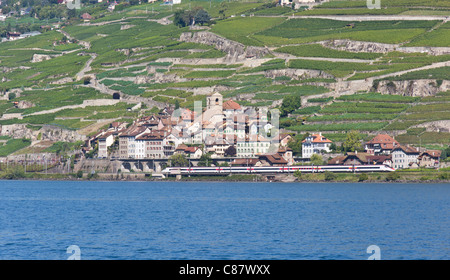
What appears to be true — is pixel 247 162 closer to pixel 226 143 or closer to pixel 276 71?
pixel 226 143

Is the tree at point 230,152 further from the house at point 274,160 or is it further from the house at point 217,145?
the house at point 274,160

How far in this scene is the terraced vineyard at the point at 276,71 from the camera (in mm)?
103812

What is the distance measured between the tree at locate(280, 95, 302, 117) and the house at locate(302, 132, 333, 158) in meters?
9.42

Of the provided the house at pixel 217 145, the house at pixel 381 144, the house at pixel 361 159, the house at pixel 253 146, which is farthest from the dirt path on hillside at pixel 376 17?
the house at pixel 361 159

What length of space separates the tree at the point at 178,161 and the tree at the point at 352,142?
21359 mm

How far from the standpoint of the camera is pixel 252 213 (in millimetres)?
54781

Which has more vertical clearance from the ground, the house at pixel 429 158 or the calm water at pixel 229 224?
the house at pixel 429 158

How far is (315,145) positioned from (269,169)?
21.5 ft

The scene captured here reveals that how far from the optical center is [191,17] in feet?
517

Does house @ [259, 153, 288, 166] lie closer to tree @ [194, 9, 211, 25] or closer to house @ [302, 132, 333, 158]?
house @ [302, 132, 333, 158]

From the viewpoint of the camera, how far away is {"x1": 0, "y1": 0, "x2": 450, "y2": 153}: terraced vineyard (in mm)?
103812

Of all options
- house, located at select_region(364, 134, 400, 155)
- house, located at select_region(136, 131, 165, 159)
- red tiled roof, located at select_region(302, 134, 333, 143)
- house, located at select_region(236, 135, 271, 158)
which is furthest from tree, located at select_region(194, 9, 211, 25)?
house, located at select_region(364, 134, 400, 155)

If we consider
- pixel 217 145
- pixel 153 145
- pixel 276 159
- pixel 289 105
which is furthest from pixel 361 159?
pixel 153 145

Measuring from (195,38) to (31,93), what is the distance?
3047cm
